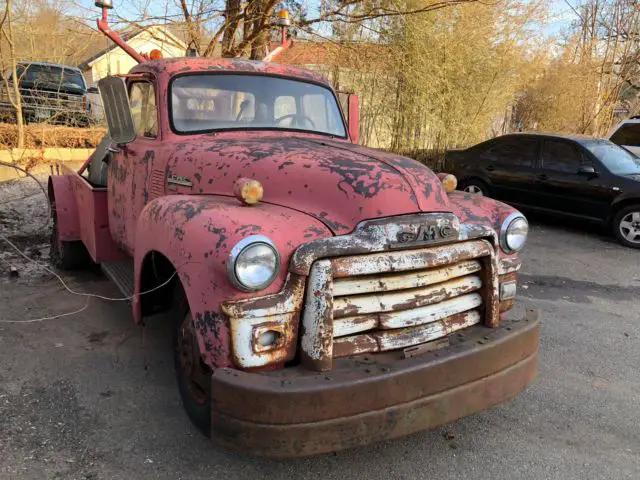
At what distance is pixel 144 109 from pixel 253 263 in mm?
2270

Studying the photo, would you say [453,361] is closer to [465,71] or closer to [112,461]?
[112,461]

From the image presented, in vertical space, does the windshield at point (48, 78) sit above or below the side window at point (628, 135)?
above

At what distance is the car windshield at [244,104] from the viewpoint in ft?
12.2

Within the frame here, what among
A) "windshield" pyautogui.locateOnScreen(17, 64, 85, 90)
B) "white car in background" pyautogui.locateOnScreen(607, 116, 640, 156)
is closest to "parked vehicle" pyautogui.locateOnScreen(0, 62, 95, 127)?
"windshield" pyautogui.locateOnScreen(17, 64, 85, 90)

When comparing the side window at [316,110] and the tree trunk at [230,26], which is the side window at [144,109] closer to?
the side window at [316,110]

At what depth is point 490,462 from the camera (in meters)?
2.74

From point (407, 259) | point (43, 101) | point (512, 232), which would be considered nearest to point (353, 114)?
point (512, 232)

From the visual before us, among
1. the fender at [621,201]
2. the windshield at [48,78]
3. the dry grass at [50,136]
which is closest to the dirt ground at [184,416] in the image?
the fender at [621,201]

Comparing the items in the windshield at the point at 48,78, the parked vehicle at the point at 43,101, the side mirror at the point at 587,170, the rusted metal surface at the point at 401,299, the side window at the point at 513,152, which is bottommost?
the rusted metal surface at the point at 401,299

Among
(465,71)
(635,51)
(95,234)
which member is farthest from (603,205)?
(635,51)

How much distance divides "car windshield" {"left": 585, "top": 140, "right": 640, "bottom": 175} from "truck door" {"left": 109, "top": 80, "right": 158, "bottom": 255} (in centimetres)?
710

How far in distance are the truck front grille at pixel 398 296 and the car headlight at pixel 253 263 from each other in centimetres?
19

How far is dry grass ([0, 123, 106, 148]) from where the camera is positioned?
8.88m

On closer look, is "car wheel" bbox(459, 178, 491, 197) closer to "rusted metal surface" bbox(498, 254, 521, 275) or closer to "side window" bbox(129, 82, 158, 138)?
"rusted metal surface" bbox(498, 254, 521, 275)
